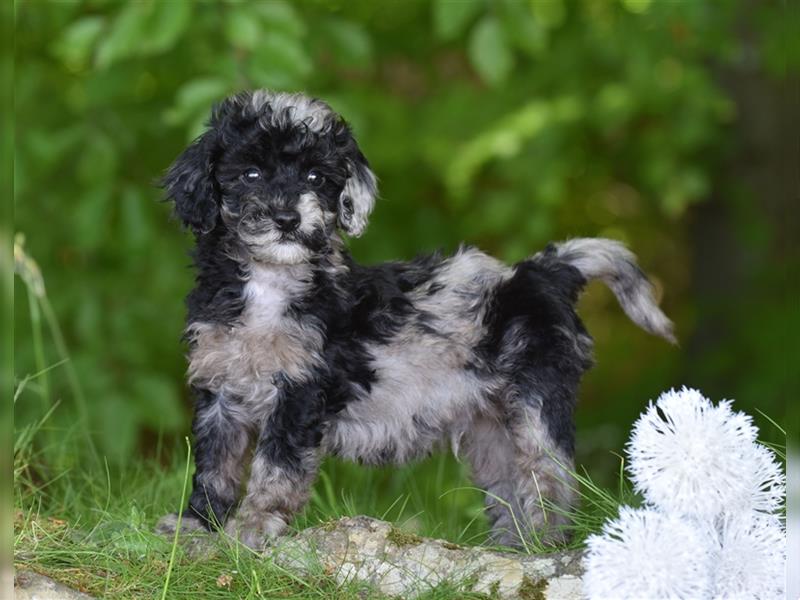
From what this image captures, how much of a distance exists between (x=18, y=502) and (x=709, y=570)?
2585 mm

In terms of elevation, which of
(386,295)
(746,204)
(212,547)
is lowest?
(212,547)

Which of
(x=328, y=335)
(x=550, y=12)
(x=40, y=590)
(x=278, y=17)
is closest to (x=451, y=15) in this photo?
(x=278, y=17)

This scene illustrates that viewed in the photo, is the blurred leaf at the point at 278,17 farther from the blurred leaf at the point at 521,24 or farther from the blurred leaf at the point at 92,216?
the blurred leaf at the point at 92,216

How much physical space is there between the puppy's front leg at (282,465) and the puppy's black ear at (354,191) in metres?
0.60

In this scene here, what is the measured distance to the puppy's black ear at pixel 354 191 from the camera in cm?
409

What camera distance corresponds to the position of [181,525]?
162 inches

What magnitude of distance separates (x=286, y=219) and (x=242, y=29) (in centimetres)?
216

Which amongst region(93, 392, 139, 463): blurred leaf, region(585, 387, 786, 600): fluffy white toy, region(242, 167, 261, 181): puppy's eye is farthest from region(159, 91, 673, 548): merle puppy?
region(93, 392, 139, 463): blurred leaf

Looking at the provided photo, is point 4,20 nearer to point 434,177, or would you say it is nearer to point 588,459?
point 434,177

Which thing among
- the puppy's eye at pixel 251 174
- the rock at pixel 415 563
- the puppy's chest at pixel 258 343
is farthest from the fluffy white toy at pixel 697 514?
the puppy's eye at pixel 251 174

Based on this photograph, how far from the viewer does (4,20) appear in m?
3.63

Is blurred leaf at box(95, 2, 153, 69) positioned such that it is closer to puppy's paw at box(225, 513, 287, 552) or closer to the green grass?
the green grass

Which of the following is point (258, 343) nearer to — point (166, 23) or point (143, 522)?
point (143, 522)

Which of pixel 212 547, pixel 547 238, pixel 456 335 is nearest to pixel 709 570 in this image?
pixel 456 335
